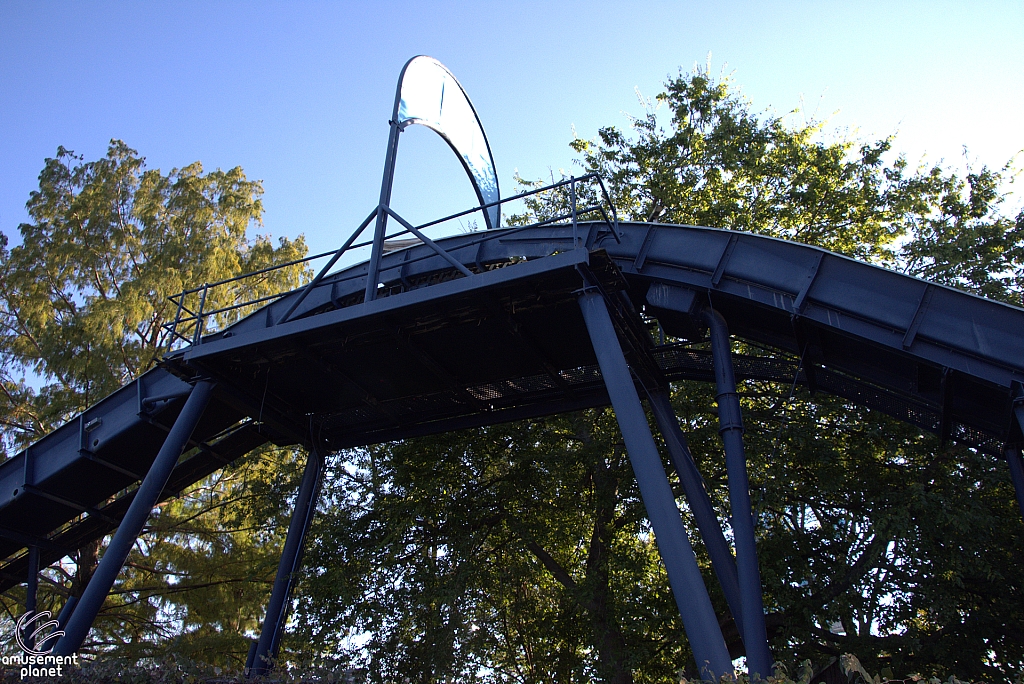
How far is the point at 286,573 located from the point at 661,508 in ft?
22.8

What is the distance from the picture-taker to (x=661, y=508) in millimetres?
7938

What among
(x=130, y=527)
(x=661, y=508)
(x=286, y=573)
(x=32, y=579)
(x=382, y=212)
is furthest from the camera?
(x=32, y=579)

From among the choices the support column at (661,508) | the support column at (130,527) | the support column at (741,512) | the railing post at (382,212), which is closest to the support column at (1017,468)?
the support column at (741,512)

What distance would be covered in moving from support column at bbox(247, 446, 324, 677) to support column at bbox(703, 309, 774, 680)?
6.64 m

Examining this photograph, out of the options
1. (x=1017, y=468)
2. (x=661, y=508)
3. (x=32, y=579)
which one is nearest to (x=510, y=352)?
(x=661, y=508)

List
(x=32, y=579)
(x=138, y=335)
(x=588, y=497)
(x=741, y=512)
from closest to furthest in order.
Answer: (x=741, y=512)
(x=32, y=579)
(x=588, y=497)
(x=138, y=335)

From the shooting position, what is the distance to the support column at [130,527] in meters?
10.0

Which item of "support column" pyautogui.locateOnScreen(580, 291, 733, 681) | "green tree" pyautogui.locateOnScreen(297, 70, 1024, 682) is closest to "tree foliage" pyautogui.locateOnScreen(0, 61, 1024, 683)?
"green tree" pyautogui.locateOnScreen(297, 70, 1024, 682)

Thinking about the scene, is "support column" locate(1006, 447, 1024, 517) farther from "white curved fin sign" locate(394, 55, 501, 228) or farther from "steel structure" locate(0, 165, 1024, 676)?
"white curved fin sign" locate(394, 55, 501, 228)

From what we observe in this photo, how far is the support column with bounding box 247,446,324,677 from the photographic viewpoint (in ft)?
38.5

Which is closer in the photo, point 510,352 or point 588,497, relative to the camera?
point 510,352

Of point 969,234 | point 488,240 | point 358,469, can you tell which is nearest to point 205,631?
point 358,469

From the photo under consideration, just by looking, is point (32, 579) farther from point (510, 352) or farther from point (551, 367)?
point (551, 367)

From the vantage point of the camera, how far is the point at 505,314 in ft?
33.2
